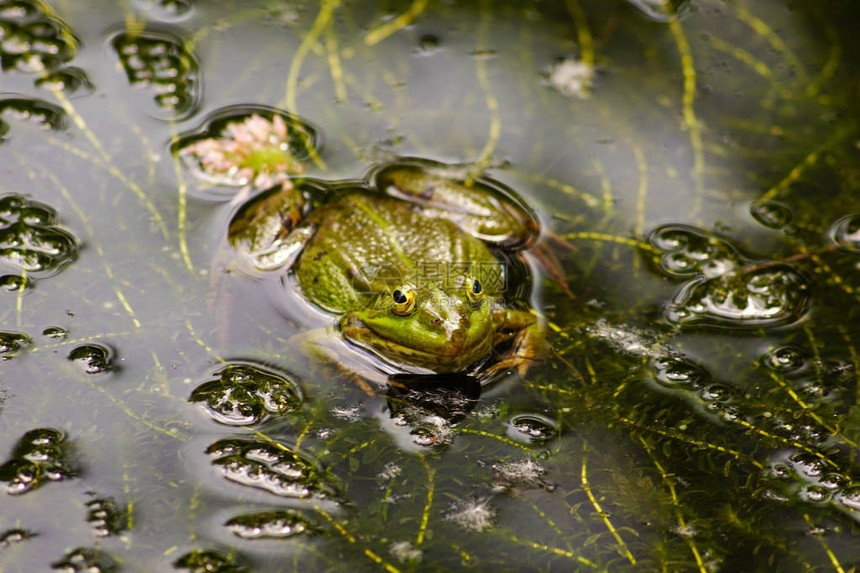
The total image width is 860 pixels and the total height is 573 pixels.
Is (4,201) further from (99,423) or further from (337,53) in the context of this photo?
(337,53)

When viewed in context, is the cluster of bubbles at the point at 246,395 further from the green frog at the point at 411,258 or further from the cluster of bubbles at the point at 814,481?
the cluster of bubbles at the point at 814,481

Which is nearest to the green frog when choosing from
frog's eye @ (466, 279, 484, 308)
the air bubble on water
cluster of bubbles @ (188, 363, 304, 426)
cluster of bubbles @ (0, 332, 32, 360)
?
frog's eye @ (466, 279, 484, 308)

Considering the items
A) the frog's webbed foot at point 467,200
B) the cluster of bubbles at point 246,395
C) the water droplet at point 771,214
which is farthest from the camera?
the water droplet at point 771,214

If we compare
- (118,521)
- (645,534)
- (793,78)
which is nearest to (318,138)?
(118,521)

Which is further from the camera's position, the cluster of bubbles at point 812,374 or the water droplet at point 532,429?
the cluster of bubbles at point 812,374

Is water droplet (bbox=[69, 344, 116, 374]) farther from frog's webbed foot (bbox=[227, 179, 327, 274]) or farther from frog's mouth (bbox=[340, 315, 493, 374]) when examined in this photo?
frog's mouth (bbox=[340, 315, 493, 374])


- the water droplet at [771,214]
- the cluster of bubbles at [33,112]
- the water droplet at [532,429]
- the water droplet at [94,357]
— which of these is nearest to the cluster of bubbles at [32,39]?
the cluster of bubbles at [33,112]
